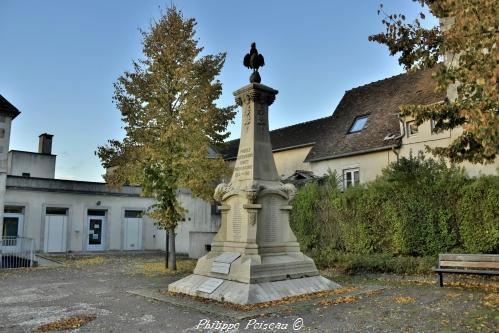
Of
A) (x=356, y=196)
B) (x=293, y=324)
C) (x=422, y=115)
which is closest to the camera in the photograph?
(x=293, y=324)

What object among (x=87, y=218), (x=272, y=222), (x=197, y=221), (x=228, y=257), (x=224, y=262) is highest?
(x=87, y=218)

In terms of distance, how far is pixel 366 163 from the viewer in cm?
2177

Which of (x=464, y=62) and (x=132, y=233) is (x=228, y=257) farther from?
(x=132, y=233)

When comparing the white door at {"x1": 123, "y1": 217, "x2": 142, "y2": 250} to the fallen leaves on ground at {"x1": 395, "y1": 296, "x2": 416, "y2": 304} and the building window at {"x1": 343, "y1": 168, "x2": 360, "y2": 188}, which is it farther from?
the fallen leaves on ground at {"x1": 395, "y1": 296, "x2": 416, "y2": 304}

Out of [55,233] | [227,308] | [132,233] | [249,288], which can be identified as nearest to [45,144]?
[55,233]

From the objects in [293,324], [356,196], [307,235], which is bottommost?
[293,324]

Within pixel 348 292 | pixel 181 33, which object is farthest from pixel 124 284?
pixel 181 33

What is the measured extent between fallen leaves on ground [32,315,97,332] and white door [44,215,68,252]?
18737 mm

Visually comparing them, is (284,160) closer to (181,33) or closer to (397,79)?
(397,79)

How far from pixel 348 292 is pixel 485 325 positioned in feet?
11.7

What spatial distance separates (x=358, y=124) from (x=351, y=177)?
3396 millimetres

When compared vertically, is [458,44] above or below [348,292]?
above

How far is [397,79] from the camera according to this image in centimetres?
2505

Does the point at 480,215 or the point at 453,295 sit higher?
the point at 480,215
